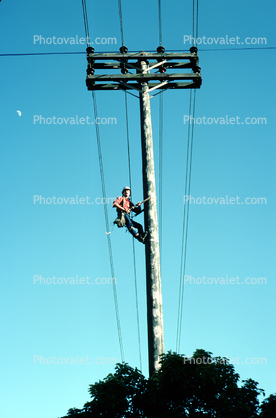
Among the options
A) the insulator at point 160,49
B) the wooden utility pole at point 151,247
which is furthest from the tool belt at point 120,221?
the insulator at point 160,49

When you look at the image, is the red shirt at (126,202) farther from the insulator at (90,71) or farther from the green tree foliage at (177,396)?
the green tree foliage at (177,396)

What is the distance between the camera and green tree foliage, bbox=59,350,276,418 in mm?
6336

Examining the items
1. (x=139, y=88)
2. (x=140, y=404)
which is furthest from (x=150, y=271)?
(x=139, y=88)

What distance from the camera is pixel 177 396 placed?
647 centimetres

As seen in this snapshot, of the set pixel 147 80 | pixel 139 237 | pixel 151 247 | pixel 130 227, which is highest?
pixel 147 80

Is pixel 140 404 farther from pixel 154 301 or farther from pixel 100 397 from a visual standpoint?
pixel 154 301

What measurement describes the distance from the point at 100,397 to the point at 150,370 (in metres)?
1.24

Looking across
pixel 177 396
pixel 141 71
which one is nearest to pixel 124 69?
pixel 141 71

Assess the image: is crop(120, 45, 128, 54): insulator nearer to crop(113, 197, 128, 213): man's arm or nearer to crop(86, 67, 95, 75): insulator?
crop(86, 67, 95, 75): insulator

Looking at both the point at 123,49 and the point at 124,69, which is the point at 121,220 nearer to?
the point at 124,69

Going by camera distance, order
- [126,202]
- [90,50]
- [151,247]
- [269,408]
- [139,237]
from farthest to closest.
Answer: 1. [90,50]
2. [126,202]
3. [139,237]
4. [151,247]
5. [269,408]

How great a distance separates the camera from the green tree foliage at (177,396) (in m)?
6.34

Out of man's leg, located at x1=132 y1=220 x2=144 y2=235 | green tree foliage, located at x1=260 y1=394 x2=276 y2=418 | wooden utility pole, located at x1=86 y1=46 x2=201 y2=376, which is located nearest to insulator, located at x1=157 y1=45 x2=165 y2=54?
wooden utility pole, located at x1=86 y1=46 x2=201 y2=376

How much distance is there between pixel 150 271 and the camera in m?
8.06
